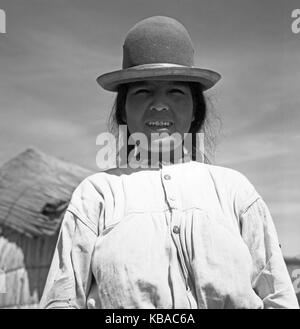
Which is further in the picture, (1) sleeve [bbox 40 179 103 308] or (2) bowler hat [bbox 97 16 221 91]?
(2) bowler hat [bbox 97 16 221 91]

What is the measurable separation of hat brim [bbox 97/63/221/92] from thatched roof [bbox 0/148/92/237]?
2364 mm

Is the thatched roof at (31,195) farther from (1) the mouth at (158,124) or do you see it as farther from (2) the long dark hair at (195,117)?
(1) the mouth at (158,124)

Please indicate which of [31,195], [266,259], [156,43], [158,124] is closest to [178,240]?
[266,259]

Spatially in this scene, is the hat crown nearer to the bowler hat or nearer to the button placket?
the bowler hat

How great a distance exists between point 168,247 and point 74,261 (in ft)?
0.98

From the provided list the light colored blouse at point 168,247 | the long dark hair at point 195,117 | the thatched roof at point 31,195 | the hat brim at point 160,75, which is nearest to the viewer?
the light colored blouse at point 168,247

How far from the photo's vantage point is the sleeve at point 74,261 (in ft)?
6.79

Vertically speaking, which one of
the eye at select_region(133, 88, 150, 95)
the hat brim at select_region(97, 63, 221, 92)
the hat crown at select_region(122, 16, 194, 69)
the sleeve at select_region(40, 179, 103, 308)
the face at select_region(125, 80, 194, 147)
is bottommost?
the sleeve at select_region(40, 179, 103, 308)

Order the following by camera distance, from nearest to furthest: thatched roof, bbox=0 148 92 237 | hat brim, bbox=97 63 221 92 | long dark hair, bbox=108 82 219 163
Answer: hat brim, bbox=97 63 221 92 → long dark hair, bbox=108 82 219 163 → thatched roof, bbox=0 148 92 237

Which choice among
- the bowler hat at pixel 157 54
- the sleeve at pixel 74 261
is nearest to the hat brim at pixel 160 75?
the bowler hat at pixel 157 54

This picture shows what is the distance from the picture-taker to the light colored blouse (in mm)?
1998

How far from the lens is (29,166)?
4660 millimetres

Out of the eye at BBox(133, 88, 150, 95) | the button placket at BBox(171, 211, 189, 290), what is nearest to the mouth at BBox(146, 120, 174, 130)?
the eye at BBox(133, 88, 150, 95)
